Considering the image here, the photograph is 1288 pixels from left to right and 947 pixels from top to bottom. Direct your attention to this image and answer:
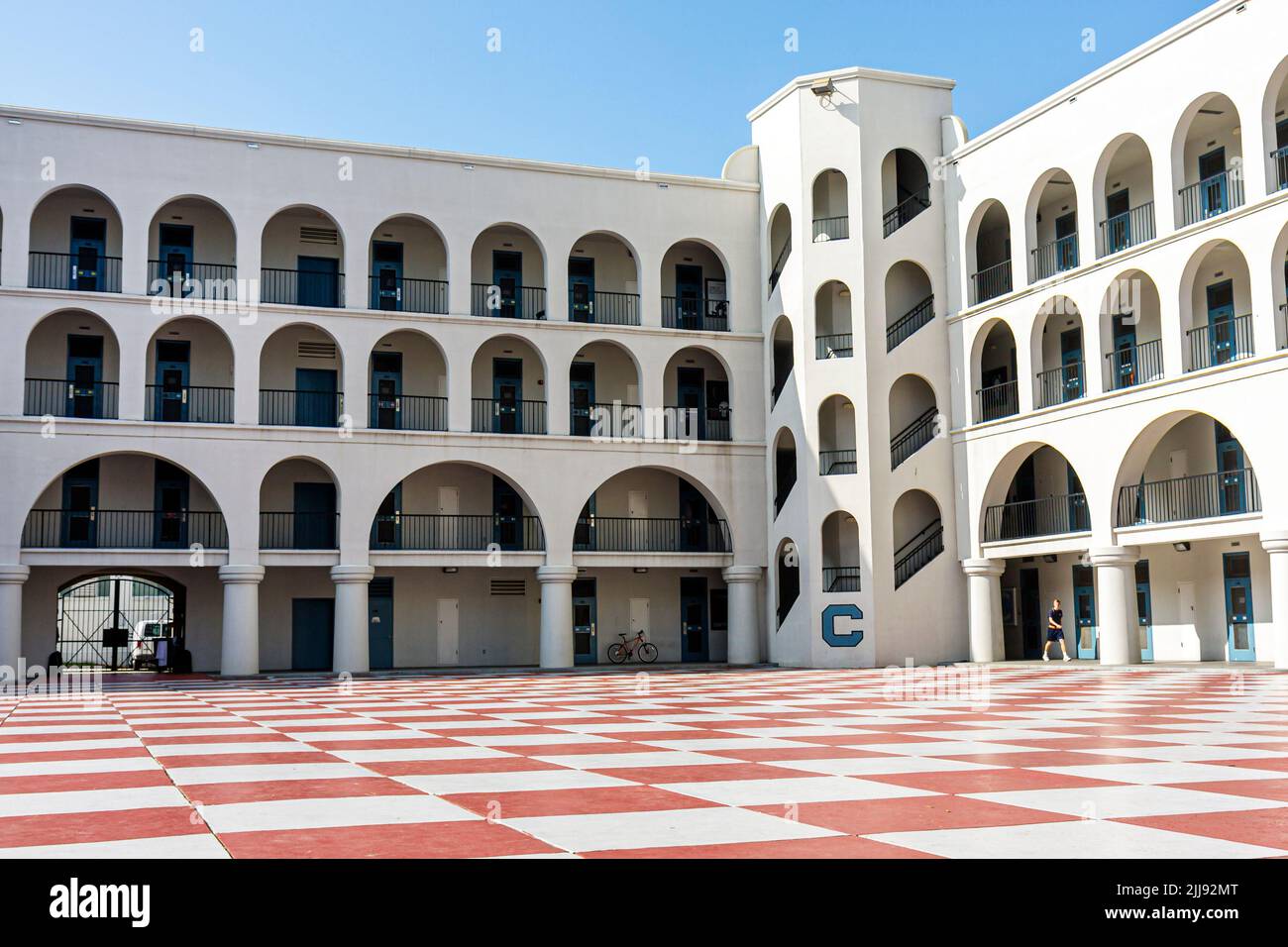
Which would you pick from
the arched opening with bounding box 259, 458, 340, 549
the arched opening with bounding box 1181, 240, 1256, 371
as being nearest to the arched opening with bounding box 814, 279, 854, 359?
the arched opening with bounding box 1181, 240, 1256, 371

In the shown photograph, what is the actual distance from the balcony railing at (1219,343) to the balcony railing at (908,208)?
892cm

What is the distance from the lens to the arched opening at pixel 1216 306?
28500 millimetres

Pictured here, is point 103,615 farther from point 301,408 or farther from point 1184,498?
point 1184,498

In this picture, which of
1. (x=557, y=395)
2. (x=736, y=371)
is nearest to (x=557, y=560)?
(x=557, y=395)

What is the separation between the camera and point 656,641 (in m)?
39.4

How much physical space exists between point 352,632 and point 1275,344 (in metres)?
22.0

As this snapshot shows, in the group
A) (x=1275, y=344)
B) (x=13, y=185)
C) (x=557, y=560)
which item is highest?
(x=13, y=185)

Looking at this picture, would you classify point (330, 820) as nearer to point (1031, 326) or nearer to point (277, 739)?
point (277, 739)

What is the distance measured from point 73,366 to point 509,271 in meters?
11.8

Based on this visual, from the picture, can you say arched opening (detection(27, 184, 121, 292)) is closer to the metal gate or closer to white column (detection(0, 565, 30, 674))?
white column (detection(0, 565, 30, 674))

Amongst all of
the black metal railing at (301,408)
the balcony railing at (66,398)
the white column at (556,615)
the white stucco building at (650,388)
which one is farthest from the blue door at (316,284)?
the white column at (556,615)

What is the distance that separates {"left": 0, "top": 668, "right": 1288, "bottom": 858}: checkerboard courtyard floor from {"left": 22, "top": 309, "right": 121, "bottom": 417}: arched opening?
62.3ft

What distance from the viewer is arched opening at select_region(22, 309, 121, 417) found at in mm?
33281

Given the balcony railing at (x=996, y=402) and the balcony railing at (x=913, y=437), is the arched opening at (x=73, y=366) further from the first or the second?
the balcony railing at (x=996, y=402)
